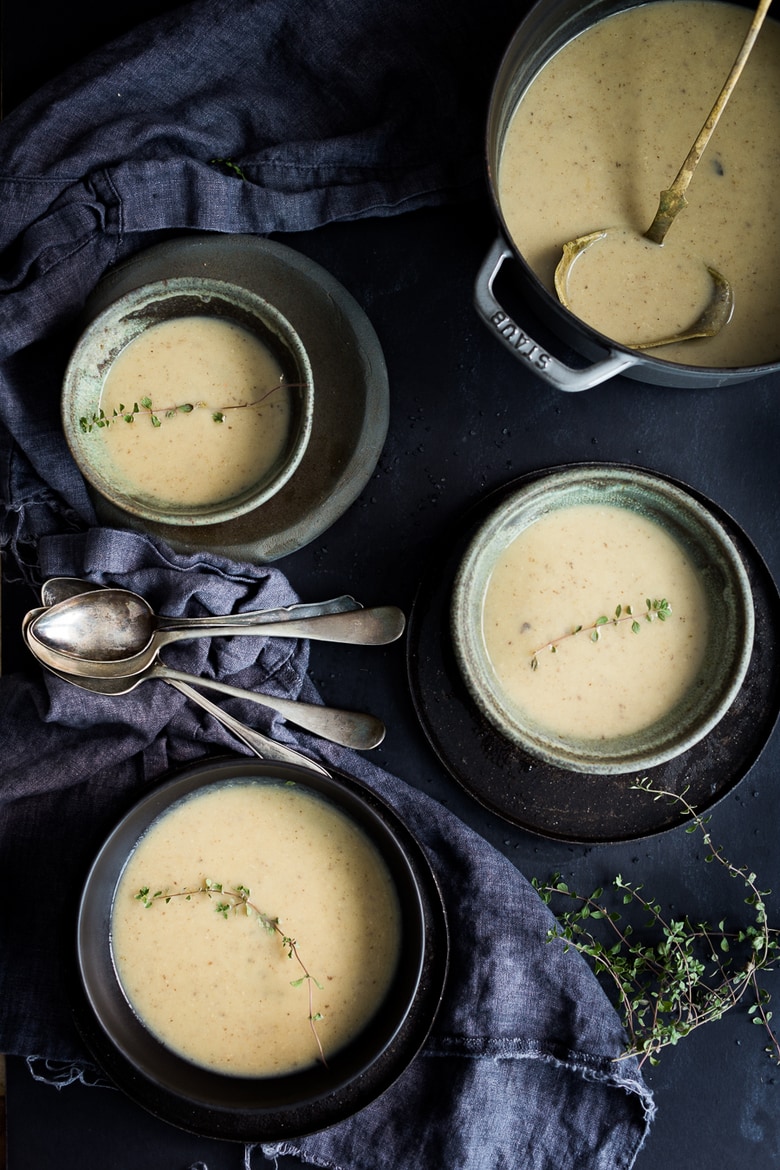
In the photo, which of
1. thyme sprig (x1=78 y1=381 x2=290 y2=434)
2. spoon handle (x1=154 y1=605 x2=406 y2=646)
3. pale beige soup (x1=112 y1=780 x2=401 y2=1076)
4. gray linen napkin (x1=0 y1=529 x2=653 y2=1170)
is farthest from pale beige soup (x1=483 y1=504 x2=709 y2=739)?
thyme sprig (x1=78 y1=381 x2=290 y2=434)

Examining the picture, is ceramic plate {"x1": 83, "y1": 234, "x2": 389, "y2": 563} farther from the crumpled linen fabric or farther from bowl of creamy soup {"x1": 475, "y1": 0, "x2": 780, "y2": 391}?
bowl of creamy soup {"x1": 475, "y1": 0, "x2": 780, "y2": 391}

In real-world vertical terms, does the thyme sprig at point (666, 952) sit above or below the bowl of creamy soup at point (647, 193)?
below

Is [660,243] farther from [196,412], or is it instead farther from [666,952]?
[666,952]

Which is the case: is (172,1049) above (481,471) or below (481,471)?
below

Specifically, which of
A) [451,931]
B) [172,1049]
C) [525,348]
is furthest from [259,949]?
[525,348]

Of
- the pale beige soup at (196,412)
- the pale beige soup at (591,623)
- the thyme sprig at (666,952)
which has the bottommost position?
the thyme sprig at (666,952)

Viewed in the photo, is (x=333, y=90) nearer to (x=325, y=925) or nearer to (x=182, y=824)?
(x=182, y=824)

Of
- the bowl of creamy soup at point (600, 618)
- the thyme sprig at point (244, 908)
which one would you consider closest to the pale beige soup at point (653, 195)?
the bowl of creamy soup at point (600, 618)

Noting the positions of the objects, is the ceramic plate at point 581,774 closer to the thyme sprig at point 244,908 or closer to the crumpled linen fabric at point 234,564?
the crumpled linen fabric at point 234,564
